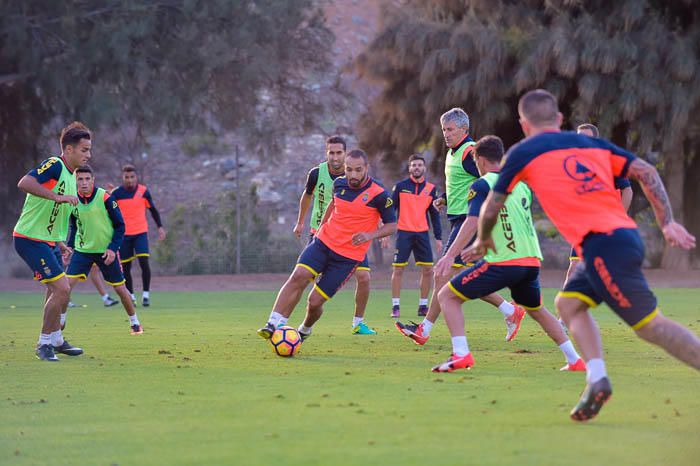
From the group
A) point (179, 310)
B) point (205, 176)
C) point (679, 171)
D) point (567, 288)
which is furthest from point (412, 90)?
point (205, 176)

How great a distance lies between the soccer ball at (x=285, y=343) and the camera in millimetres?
10180

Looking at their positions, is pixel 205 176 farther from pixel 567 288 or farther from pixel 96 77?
pixel 567 288

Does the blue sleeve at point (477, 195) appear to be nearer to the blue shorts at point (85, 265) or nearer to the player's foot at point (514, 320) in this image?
the player's foot at point (514, 320)

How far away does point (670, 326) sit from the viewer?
6238 mm

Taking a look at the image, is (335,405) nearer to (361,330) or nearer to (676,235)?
(676,235)

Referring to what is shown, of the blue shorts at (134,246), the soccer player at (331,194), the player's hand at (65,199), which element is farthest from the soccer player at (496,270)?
the blue shorts at (134,246)

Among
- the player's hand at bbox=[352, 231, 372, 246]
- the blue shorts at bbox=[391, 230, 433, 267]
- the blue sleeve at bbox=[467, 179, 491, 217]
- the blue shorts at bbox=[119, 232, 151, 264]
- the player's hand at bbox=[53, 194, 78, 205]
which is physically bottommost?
the blue shorts at bbox=[119, 232, 151, 264]

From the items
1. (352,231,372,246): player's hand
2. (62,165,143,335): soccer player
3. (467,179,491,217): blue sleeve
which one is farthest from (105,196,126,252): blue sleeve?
(467,179,491,217): blue sleeve

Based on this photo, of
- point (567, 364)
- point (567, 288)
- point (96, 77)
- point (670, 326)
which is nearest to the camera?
point (670, 326)

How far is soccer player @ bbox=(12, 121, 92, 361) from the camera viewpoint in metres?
10.2

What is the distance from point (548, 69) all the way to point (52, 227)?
727 inches

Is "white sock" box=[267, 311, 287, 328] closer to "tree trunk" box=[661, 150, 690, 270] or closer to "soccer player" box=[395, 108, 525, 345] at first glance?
"soccer player" box=[395, 108, 525, 345]

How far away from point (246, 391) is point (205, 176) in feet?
179

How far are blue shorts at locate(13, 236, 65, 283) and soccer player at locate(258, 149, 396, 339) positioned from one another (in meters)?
2.04
